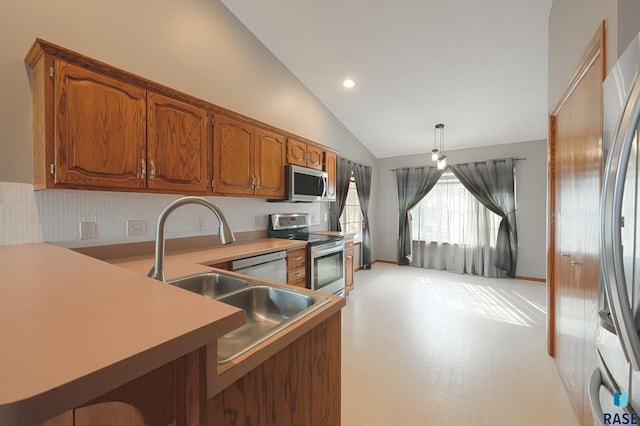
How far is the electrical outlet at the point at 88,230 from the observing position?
5.93 feet

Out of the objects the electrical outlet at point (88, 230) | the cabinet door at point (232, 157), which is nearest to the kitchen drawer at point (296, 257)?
the cabinet door at point (232, 157)

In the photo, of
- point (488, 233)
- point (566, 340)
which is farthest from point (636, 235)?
point (488, 233)

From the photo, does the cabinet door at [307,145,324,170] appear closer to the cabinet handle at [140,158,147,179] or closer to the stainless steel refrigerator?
the cabinet handle at [140,158,147,179]

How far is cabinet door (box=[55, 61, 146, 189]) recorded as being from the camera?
1.49m

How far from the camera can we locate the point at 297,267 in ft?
9.02

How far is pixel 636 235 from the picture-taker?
721 mm

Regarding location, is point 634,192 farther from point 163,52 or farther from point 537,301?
point 537,301

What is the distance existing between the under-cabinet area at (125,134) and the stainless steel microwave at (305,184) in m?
0.53

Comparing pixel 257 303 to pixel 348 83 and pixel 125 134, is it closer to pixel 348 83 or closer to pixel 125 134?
pixel 125 134

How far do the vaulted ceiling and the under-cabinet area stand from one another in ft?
3.99

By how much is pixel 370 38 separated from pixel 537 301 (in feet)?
12.9

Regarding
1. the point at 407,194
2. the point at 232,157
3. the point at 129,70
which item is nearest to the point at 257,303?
the point at 232,157

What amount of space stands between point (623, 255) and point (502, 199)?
4.40 m

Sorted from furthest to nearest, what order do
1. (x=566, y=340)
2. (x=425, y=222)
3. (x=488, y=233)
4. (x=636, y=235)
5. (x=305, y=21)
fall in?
(x=425, y=222)
(x=488, y=233)
(x=305, y=21)
(x=566, y=340)
(x=636, y=235)
